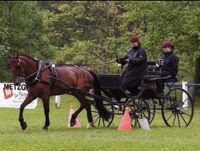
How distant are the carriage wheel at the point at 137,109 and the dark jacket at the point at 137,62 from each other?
65 cm

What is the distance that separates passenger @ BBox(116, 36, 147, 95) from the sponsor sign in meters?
9.77

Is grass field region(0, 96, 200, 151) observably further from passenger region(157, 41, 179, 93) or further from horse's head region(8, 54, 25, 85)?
passenger region(157, 41, 179, 93)

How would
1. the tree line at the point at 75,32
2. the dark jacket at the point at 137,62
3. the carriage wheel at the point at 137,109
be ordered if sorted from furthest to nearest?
the tree line at the point at 75,32 < the carriage wheel at the point at 137,109 < the dark jacket at the point at 137,62

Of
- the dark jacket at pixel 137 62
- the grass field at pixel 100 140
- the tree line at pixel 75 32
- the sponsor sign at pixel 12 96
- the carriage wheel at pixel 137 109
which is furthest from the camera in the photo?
the tree line at pixel 75 32

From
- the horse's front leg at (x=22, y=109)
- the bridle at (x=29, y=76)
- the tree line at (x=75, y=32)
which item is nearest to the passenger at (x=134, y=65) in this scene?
the bridle at (x=29, y=76)

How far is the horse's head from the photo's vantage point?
12531mm

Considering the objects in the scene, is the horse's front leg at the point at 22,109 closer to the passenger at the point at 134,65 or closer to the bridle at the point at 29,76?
the bridle at the point at 29,76

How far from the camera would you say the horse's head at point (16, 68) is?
12.5 metres

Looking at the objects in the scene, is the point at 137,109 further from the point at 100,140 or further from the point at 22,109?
the point at 100,140

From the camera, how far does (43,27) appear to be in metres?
34.9

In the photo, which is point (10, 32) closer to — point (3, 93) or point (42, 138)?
point (3, 93)

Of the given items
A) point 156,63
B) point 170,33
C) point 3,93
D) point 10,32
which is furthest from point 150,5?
point 10,32

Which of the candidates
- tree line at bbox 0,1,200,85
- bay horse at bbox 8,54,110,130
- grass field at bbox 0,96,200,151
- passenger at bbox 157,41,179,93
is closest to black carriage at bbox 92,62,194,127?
passenger at bbox 157,41,179,93

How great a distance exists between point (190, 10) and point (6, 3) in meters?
13.8
